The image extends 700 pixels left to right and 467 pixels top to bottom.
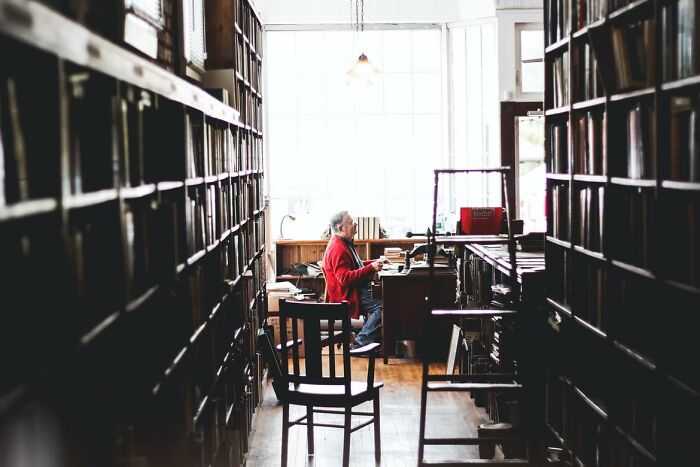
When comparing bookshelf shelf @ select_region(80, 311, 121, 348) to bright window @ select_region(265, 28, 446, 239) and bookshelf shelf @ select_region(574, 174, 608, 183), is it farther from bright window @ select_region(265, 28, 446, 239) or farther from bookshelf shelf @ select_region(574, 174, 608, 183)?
A: bright window @ select_region(265, 28, 446, 239)

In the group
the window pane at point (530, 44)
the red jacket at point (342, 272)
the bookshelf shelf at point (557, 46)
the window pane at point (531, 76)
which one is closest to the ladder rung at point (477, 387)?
the bookshelf shelf at point (557, 46)

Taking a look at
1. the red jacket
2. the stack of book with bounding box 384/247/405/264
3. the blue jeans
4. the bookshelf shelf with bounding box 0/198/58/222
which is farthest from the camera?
the stack of book with bounding box 384/247/405/264

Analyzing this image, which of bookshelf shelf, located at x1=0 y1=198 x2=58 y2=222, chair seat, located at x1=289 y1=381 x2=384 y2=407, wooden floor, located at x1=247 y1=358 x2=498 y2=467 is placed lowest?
wooden floor, located at x1=247 y1=358 x2=498 y2=467

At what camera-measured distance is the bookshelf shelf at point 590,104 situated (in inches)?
143

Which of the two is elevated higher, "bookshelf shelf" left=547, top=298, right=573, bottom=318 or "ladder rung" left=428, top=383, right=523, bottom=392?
"bookshelf shelf" left=547, top=298, right=573, bottom=318

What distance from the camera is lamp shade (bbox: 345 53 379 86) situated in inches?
294

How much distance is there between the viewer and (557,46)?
4.32 metres

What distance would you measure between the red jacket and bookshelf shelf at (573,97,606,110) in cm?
410

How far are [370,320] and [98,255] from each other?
19.8ft

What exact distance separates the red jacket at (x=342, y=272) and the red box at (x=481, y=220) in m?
2.77

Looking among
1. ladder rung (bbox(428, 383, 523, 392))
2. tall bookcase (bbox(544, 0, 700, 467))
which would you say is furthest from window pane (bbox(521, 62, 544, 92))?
ladder rung (bbox(428, 383, 523, 392))

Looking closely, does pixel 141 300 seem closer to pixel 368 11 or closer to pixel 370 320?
pixel 370 320

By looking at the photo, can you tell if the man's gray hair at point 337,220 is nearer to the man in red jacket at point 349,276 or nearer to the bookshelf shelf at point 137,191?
the man in red jacket at point 349,276

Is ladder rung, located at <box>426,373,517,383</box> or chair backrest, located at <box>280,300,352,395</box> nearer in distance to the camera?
chair backrest, located at <box>280,300,352,395</box>
